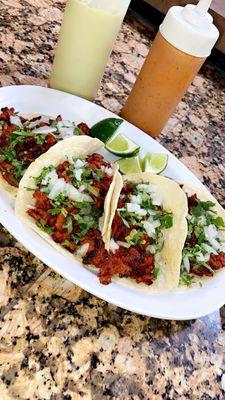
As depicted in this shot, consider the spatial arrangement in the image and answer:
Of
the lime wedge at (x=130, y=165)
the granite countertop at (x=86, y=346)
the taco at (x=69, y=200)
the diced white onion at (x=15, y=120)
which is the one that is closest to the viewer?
the granite countertop at (x=86, y=346)

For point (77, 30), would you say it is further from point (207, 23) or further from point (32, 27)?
point (32, 27)

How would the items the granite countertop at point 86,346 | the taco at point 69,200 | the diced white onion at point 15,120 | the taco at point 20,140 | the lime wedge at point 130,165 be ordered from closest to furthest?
the granite countertop at point 86,346 → the taco at point 69,200 → the taco at point 20,140 → the diced white onion at point 15,120 → the lime wedge at point 130,165

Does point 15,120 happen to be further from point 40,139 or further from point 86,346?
point 86,346

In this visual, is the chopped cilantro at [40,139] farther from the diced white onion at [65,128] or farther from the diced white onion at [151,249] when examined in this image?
the diced white onion at [151,249]

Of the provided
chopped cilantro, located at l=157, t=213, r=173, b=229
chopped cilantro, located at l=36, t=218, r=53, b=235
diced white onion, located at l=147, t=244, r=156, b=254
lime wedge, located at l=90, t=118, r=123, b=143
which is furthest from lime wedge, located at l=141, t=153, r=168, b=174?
chopped cilantro, located at l=36, t=218, r=53, b=235

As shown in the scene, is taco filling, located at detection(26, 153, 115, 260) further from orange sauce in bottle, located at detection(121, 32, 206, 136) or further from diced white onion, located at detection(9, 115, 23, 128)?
orange sauce in bottle, located at detection(121, 32, 206, 136)

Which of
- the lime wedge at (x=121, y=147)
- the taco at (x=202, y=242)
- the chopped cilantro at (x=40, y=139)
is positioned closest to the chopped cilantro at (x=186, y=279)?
the taco at (x=202, y=242)

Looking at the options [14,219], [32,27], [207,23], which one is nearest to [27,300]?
[14,219]
